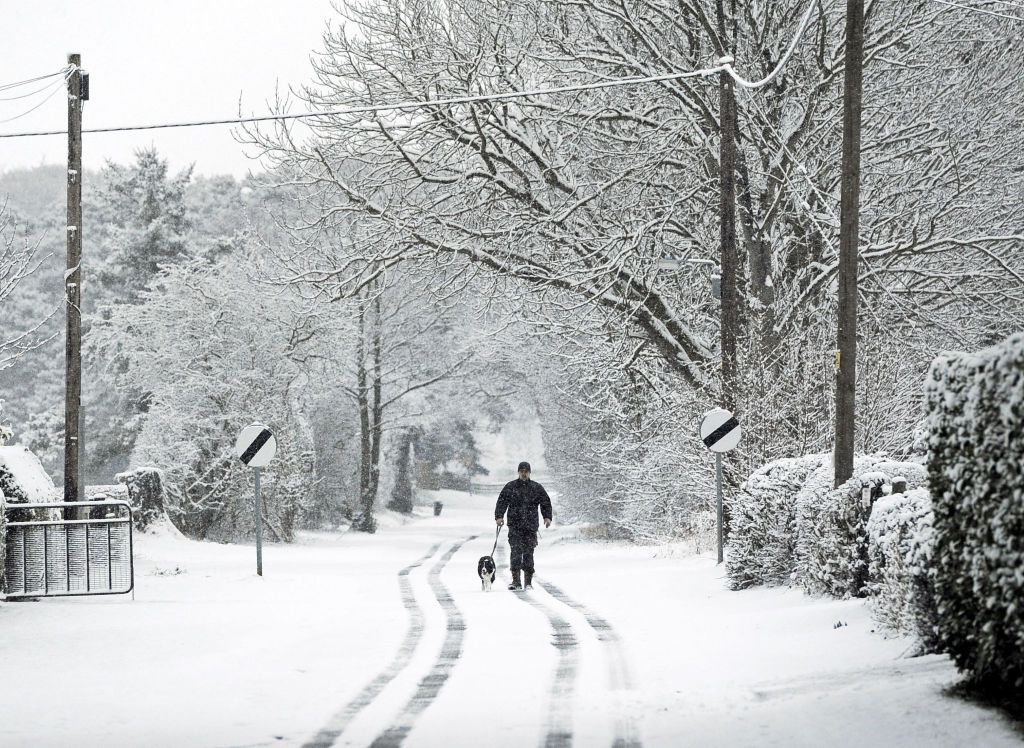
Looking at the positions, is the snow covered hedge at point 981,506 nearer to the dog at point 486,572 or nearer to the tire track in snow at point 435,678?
the tire track in snow at point 435,678

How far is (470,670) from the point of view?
9047 millimetres

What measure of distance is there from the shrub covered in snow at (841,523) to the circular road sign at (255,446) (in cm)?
805

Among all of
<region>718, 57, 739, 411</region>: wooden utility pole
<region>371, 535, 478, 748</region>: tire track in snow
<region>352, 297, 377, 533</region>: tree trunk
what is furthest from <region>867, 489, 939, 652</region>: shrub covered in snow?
<region>352, 297, 377, 533</region>: tree trunk

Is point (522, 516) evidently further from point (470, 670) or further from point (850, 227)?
point (470, 670)

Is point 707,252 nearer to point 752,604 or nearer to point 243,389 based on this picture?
point 752,604

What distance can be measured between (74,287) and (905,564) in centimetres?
1401

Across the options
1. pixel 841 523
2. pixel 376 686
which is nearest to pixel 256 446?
pixel 841 523

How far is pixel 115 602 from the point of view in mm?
14172

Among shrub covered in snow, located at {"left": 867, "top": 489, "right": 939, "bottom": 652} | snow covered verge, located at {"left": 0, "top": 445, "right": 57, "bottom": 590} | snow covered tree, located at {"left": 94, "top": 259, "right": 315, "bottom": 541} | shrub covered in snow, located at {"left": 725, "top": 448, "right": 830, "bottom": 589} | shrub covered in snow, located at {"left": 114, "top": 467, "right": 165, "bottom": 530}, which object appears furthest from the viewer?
snow covered tree, located at {"left": 94, "top": 259, "right": 315, "bottom": 541}

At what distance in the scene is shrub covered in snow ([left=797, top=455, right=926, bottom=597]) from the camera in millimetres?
10898

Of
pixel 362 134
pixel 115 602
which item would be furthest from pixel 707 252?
pixel 115 602

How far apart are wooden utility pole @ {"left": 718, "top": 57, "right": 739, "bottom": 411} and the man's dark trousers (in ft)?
12.8

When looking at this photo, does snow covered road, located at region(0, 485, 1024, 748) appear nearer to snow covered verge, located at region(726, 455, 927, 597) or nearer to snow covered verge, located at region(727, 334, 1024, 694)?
snow covered verge, located at region(727, 334, 1024, 694)

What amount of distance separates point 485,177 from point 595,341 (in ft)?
14.3
